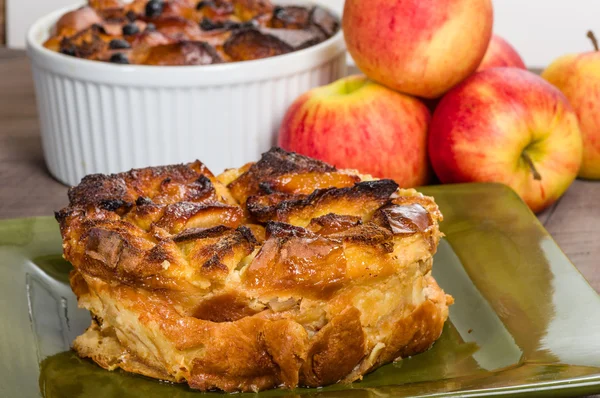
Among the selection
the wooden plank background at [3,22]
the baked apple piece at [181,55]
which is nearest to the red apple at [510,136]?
the baked apple piece at [181,55]

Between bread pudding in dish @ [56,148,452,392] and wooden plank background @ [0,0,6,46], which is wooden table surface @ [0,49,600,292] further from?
wooden plank background @ [0,0,6,46]

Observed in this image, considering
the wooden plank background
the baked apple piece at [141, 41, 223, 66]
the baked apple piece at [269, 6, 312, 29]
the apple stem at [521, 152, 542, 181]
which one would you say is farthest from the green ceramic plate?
the wooden plank background

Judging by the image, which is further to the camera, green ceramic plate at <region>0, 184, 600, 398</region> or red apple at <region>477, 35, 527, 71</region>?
red apple at <region>477, 35, 527, 71</region>

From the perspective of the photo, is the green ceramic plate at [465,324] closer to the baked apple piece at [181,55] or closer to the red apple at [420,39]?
the red apple at [420,39]

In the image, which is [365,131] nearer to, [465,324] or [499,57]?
[499,57]

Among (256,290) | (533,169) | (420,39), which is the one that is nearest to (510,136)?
(533,169)

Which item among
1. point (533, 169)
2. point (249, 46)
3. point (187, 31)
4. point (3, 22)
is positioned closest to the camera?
point (533, 169)

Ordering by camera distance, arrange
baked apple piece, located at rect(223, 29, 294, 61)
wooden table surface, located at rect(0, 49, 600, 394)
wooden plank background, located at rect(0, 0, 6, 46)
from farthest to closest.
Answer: wooden plank background, located at rect(0, 0, 6, 46), baked apple piece, located at rect(223, 29, 294, 61), wooden table surface, located at rect(0, 49, 600, 394)
